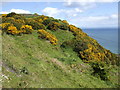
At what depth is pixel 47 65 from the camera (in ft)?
63.1

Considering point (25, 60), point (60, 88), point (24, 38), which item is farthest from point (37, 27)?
point (60, 88)

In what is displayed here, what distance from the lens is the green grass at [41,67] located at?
1399 cm

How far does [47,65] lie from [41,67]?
5.06 feet

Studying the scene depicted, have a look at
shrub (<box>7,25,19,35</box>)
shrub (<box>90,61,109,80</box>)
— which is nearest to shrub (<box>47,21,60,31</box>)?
shrub (<box>7,25,19,35</box>)

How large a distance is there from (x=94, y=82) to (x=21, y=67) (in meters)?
8.82

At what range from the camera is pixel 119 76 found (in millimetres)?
24422

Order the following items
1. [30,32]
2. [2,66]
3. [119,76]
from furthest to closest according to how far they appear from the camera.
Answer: [30,32], [119,76], [2,66]

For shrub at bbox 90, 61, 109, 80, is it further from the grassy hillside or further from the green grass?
the green grass

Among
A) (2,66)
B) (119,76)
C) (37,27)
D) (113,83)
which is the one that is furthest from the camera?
(37,27)

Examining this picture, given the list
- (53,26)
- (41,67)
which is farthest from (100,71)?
(53,26)

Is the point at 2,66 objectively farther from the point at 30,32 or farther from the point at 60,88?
the point at 30,32

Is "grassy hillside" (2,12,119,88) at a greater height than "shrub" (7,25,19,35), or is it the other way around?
"shrub" (7,25,19,35)

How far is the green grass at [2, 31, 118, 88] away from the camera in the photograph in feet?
45.9

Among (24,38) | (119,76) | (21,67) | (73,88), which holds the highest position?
(24,38)
